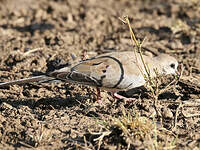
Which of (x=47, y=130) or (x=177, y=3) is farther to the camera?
(x=177, y=3)

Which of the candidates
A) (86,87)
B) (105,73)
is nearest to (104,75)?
Answer: (105,73)

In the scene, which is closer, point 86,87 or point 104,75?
point 104,75

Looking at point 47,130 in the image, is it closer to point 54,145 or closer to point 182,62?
point 54,145

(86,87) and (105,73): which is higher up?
(105,73)

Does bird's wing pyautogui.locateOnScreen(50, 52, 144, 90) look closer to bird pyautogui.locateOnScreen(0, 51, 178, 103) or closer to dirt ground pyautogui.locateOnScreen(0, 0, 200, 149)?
bird pyautogui.locateOnScreen(0, 51, 178, 103)

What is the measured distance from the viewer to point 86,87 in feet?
19.6

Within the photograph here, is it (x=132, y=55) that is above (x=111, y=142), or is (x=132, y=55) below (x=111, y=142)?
above

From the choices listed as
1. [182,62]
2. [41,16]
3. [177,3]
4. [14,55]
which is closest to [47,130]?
[14,55]

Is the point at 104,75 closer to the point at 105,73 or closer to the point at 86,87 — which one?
the point at 105,73

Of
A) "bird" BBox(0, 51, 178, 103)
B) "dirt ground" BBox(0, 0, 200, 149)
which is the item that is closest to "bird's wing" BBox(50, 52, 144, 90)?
"bird" BBox(0, 51, 178, 103)

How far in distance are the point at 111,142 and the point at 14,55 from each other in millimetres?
3267

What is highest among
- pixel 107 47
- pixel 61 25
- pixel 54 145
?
pixel 61 25

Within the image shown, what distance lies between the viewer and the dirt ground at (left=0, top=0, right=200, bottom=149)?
14.8ft

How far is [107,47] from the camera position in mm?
7469
